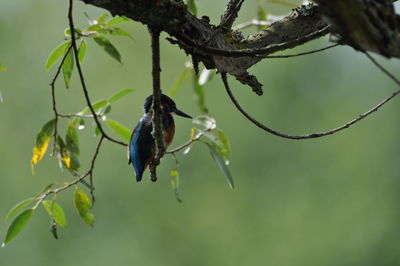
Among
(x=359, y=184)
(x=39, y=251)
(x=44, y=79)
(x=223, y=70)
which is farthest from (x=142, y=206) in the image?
(x=223, y=70)

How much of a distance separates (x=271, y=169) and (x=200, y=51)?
10.6 meters

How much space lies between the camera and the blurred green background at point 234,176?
441 inches

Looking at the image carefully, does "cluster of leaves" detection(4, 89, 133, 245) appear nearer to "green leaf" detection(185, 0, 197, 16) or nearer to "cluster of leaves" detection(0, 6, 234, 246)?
"cluster of leaves" detection(0, 6, 234, 246)

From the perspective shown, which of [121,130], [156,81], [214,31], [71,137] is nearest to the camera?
[156,81]

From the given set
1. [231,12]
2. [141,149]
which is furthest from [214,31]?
[141,149]

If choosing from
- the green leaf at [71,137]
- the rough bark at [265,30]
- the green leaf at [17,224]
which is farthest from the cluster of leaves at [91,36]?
the green leaf at [17,224]

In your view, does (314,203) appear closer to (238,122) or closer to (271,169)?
(271,169)

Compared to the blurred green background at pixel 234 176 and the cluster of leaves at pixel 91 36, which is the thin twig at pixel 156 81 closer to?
the cluster of leaves at pixel 91 36

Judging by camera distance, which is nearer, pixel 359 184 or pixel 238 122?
pixel 238 122

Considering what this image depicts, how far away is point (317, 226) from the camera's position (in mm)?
12117

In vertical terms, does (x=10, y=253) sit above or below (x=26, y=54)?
below

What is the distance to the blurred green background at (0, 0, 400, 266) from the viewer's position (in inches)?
441

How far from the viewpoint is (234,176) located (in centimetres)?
1202

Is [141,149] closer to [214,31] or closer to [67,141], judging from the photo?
[67,141]
